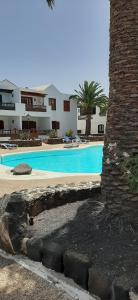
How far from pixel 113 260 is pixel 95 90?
42533 mm

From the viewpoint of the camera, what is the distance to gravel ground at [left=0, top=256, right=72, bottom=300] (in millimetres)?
3965

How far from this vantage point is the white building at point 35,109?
40.5m

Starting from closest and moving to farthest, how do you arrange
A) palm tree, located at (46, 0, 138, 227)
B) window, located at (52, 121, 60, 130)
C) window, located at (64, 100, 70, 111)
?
palm tree, located at (46, 0, 138, 227) → window, located at (52, 121, 60, 130) → window, located at (64, 100, 70, 111)

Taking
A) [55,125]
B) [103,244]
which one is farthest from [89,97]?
[103,244]

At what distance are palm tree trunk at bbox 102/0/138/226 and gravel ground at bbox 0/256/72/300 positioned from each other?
1784 millimetres

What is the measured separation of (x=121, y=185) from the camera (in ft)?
17.4

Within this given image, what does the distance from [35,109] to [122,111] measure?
37684mm

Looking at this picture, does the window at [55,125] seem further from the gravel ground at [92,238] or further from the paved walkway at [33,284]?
the paved walkway at [33,284]

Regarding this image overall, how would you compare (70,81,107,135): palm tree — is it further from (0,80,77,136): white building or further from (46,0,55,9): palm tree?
(46,0,55,9): palm tree

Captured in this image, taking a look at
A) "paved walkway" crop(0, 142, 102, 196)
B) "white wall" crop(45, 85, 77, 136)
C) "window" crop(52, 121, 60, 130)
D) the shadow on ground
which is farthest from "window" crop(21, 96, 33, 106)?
the shadow on ground

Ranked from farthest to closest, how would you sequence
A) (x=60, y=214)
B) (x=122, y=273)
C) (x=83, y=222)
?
1. (x=60, y=214)
2. (x=83, y=222)
3. (x=122, y=273)

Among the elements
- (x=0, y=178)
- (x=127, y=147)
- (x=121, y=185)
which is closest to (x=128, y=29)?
(x=127, y=147)

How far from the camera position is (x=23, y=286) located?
4.23m

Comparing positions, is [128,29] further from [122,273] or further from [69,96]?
[69,96]
